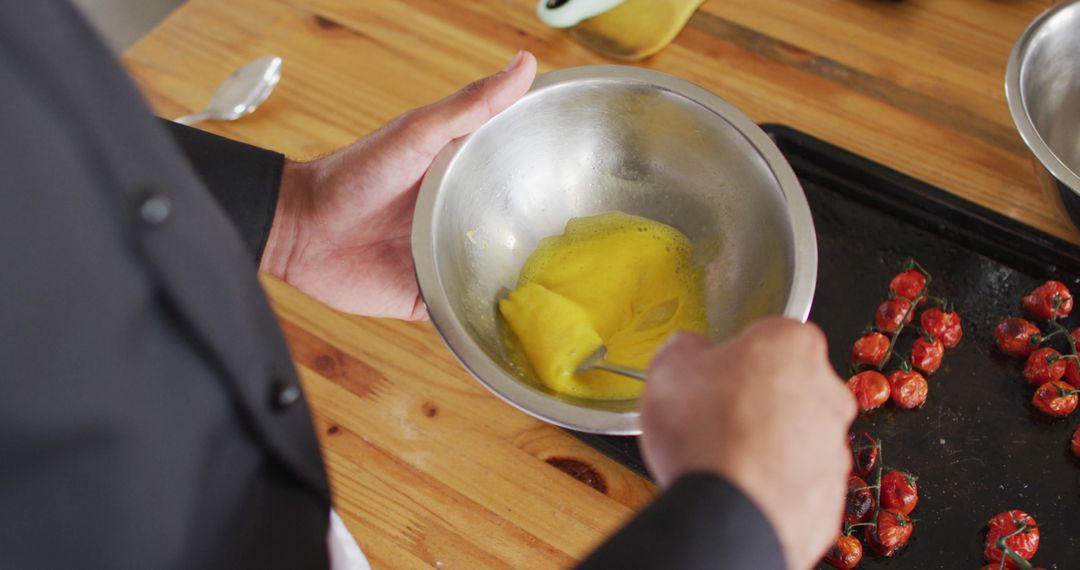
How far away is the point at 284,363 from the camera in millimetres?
504

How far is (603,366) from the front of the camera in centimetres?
68

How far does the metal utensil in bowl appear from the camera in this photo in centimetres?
86

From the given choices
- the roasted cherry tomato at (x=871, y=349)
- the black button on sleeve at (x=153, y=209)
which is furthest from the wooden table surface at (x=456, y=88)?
the black button on sleeve at (x=153, y=209)

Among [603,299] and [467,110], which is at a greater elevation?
[467,110]

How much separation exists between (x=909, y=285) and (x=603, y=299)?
33 centimetres

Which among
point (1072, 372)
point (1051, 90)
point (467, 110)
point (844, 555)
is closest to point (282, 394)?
point (467, 110)

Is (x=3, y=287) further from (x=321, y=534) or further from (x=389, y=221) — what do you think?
(x=389, y=221)

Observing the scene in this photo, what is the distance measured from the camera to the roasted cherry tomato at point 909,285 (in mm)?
865

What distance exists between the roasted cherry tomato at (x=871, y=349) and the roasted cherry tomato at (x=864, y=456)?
81mm

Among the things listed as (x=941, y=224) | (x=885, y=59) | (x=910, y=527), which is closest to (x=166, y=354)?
(x=910, y=527)

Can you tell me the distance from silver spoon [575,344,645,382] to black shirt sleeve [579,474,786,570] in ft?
0.69

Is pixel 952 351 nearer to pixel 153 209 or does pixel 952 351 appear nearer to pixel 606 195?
pixel 606 195

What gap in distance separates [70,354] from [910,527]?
64cm

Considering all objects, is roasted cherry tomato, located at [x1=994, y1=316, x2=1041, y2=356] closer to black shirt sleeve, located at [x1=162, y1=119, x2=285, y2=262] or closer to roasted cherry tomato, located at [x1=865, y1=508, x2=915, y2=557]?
roasted cherry tomato, located at [x1=865, y1=508, x2=915, y2=557]
